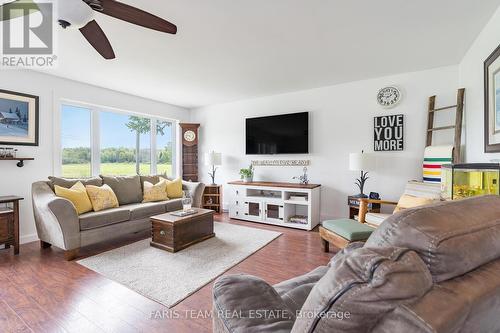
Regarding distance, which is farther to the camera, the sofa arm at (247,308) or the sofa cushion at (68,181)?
the sofa cushion at (68,181)

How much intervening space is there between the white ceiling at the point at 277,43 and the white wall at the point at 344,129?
0.77 ft

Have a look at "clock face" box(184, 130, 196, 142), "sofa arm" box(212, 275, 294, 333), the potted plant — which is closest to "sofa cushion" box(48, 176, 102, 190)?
"clock face" box(184, 130, 196, 142)

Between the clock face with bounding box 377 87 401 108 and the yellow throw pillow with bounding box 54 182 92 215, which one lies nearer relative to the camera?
the yellow throw pillow with bounding box 54 182 92 215

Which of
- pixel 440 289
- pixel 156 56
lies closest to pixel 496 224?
pixel 440 289

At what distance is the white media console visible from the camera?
391 centimetres

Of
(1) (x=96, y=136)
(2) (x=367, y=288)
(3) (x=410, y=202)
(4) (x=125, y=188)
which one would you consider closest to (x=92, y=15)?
(2) (x=367, y=288)

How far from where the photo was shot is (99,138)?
13.8 feet

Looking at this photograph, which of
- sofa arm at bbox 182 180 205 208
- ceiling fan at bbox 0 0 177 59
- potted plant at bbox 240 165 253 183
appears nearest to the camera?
ceiling fan at bbox 0 0 177 59

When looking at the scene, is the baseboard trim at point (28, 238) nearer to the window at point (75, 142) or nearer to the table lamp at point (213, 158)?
the window at point (75, 142)

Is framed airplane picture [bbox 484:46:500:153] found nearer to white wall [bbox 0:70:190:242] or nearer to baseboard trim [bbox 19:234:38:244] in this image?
white wall [bbox 0:70:190:242]

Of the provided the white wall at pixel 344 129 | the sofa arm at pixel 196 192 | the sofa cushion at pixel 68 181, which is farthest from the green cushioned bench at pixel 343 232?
the sofa cushion at pixel 68 181

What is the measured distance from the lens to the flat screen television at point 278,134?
14.0 ft

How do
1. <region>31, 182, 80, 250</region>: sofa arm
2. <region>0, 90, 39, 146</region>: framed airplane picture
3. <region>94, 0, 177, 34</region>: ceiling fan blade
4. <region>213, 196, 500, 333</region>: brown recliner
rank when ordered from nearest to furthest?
<region>213, 196, 500, 333</region>: brown recliner → <region>94, 0, 177, 34</region>: ceiling fan blade → <region>31, 182, 80, 250</region>: sofa arm → <region>0, 90, 39, 146</region>: framed airplane picture

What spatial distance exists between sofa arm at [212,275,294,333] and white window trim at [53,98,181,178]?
3.77 metres
